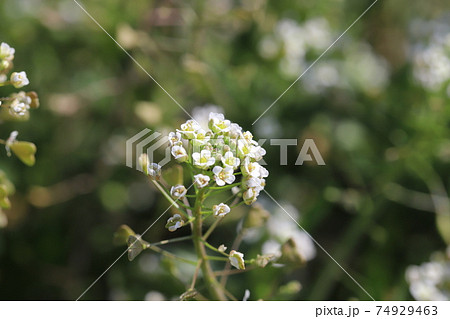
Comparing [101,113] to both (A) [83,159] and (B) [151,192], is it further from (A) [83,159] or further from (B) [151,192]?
(B) [151,192]

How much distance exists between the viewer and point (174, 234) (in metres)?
2.17

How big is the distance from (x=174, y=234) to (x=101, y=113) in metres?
0.70

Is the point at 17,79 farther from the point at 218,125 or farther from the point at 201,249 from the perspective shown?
the point at 201,249

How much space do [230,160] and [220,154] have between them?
28 mm

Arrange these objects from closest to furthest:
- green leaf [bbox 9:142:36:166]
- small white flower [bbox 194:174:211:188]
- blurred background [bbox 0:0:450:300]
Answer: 1. small white flower [bbox 194:174:211:188]
2. green leaf [bbox 9:142:36:166]
3. blurred background [bbox 0:0:450:300]

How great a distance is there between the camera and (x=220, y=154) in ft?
3.62

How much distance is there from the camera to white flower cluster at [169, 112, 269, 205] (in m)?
1.09

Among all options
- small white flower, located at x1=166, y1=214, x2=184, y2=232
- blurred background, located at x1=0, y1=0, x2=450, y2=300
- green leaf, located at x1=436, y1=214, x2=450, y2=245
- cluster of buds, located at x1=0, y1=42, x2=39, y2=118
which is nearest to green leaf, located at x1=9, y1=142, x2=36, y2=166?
cluster of buds, located at x1=0, y1=42, x2=39, y2=118

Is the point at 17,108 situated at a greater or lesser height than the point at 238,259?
greater

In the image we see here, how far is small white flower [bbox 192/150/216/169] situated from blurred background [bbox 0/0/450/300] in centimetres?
84

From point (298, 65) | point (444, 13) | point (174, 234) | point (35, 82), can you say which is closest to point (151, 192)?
point (174, 234)

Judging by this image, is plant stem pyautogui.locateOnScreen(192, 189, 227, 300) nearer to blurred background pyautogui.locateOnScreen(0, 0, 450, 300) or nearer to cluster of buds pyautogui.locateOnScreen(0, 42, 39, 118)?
cluster of buds pyautogui.locateOnScreen(0, 42, 39, 118)

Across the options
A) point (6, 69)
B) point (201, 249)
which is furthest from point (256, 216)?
point (6, 69)
